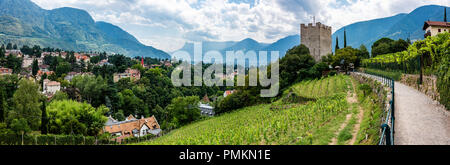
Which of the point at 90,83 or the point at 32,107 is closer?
the point at 32,107

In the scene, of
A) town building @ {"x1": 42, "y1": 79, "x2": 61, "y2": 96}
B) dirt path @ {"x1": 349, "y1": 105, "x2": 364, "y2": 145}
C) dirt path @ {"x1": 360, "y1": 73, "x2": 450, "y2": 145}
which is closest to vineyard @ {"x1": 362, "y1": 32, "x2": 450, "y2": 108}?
dirt path @ {"x1": 360, "y1": 73, "x2": 450, "y2": 145}

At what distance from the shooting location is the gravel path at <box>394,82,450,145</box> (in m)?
5.89

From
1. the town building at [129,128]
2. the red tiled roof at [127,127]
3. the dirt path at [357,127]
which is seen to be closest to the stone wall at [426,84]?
the dirt path at [357,127]

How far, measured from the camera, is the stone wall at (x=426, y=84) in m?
10.6

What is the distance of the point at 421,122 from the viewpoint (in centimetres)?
716

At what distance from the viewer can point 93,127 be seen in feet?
98.4

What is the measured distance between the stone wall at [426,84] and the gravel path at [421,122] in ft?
1.86

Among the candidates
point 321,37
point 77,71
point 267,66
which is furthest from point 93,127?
point 77,71

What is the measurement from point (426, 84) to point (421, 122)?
23.2ft

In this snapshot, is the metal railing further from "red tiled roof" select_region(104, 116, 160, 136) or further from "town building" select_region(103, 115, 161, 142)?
"red tiled roof" select_region(104, 116, 160, 136)

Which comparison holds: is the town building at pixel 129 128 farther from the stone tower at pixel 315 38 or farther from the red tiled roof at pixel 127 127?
the stone tower at pixel 315 38

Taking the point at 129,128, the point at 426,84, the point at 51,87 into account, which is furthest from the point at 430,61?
the point at 51,87
